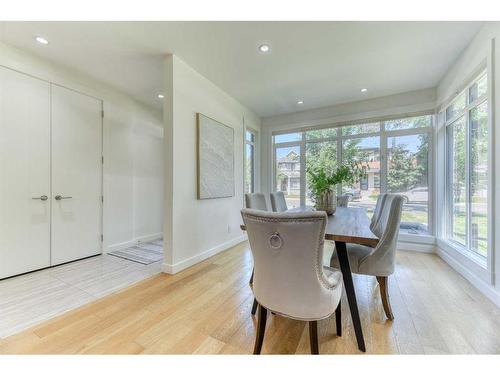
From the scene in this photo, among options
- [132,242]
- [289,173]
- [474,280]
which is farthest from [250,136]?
[474,280]

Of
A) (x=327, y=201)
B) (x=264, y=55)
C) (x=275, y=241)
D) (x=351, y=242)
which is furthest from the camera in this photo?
(x=264, y=55)

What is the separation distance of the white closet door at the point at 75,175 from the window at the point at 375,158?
349cm

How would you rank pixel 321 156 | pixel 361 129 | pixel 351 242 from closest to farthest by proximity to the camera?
pixel 351 242
pixel 361 129
pixel 321 156

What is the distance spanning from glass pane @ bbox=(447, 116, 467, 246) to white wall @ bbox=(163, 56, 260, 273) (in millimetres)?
3300

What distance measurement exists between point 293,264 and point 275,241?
15 centimetres

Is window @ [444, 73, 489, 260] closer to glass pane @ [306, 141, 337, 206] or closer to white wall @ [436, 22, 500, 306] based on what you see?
white wall @ [436, 22, 500, 306]

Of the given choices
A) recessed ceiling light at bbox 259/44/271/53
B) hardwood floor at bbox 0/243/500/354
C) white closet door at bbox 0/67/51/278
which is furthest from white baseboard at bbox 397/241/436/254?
white closet door at bbox 0/67/51/278

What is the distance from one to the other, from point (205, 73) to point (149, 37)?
878 mm

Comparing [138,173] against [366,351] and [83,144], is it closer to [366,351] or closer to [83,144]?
[83,144]

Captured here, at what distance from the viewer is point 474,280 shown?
2.21m

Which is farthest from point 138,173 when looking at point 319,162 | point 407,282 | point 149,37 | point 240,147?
point 407,282

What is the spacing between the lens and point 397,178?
3.71m

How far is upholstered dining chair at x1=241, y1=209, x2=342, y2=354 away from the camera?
3.37ft

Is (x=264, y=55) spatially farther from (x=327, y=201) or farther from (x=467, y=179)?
(x=467, y=179)
